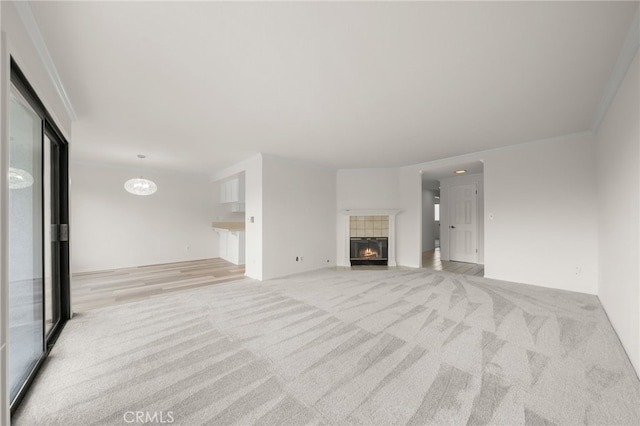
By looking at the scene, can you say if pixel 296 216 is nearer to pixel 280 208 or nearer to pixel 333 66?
pixel 280 208

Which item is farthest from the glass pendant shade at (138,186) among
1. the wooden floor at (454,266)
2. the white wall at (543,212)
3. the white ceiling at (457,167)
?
the wooden floor at (454,266)

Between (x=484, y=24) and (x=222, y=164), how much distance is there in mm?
5148

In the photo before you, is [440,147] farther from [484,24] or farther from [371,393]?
[371,393]

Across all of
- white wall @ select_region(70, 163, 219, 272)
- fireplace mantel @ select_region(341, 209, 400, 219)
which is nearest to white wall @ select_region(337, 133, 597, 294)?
fireplace mantel @ select_region(341, 209, 400, 219)

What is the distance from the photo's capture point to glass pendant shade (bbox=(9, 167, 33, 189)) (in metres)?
1.63

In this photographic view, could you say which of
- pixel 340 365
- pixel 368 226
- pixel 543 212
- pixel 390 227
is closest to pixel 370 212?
pixel 368 226

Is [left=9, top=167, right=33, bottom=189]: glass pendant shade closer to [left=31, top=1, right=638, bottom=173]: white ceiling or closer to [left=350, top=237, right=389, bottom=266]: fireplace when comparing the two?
[left=31, top=1, right=638, bottom=173]: white ceiling

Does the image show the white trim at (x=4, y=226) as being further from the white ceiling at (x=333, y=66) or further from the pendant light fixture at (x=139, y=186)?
the pendant light fixture at (x=139, y=186)

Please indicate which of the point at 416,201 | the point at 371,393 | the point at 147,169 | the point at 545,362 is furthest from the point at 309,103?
the point at 147,169

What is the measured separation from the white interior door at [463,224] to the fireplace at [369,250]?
7.03ft

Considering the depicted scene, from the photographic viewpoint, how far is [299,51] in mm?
1844

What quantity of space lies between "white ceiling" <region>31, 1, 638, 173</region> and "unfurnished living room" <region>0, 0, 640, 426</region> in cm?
2

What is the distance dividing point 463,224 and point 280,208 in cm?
493

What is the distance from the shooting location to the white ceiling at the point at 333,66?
1.53 metres
